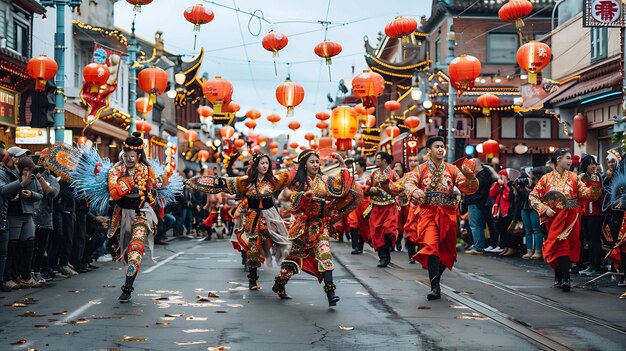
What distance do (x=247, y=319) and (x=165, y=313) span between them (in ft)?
3.20

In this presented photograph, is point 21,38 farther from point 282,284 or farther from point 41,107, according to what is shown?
point 282,284

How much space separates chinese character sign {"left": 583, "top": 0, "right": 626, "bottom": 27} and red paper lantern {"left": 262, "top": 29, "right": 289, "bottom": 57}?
644cm

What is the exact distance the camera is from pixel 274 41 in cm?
2000

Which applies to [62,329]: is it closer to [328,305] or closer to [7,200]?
[328,305]

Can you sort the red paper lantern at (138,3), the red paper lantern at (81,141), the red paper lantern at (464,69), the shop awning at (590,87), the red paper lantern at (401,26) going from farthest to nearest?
1. the red paper lantern at (464,69)
2. the shop awning at (590,87)
3. the red paper lantern at (401,26)
4. the red paper lantern at (138,3)
5. the red paper lantern at (81,141)

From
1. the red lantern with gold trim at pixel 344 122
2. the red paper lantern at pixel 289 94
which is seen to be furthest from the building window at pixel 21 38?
the red lantern with gold trim at pixel 344 122

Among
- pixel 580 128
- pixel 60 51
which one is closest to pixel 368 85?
pixel 580 128

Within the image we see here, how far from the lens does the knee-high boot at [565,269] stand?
11.9 meters

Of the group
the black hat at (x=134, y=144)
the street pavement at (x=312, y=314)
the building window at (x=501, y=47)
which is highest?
the building window at (x=501, y=47)

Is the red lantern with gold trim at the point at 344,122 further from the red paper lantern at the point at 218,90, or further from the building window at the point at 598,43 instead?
the building window at the point at 598,43

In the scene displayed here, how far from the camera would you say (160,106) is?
54.1 metres

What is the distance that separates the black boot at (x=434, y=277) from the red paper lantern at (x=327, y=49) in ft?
35.6

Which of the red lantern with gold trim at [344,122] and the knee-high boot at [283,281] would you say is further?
the red lantern with gold trim at [344,122]

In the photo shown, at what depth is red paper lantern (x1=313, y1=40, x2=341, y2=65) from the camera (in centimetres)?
2105
